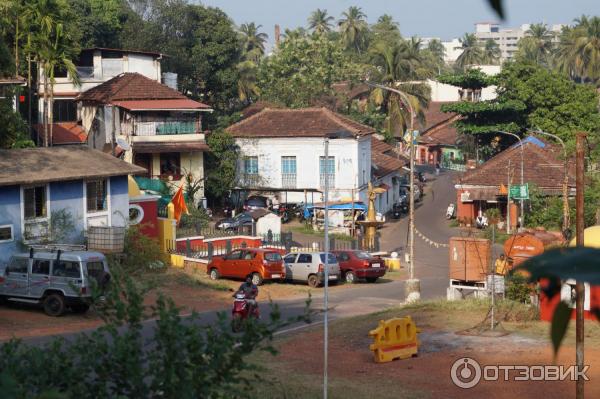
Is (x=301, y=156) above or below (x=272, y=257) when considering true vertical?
above

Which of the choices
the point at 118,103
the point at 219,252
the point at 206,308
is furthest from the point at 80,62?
the point at 206,308

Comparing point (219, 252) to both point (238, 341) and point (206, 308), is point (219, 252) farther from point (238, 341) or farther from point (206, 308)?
point (238, 341)

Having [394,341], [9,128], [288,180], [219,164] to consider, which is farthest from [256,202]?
[394,341]

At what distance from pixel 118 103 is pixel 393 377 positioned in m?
34.9

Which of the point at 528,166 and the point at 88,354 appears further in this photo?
the point at 528,166

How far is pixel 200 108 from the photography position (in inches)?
2055

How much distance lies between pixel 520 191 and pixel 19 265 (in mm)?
28159

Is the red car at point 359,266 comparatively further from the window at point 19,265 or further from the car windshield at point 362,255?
the window at point 19,265

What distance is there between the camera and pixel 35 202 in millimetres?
31203

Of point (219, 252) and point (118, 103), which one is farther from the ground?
point (118, 103)

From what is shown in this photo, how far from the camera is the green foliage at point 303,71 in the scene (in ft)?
236

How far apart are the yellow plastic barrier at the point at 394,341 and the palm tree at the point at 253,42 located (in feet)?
289

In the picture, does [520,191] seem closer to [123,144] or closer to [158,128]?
[158,128]

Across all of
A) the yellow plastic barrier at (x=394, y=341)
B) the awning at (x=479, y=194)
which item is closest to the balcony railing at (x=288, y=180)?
the awning at (x=479, y=194)
